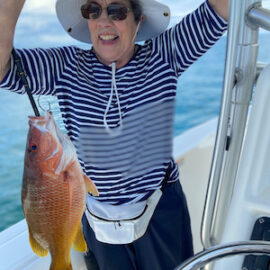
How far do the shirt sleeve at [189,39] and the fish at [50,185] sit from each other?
68 cm

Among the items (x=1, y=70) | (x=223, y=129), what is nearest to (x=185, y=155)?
(x=223, y=129)

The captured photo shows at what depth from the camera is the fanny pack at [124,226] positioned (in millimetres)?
1181

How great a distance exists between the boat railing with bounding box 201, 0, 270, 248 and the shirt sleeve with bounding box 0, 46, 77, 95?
47cm

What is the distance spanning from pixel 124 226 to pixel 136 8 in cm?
73

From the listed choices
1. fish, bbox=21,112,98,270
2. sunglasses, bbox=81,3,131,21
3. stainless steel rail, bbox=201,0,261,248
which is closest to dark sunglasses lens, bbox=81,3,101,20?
sunglasses, bbox=81,3,131,21

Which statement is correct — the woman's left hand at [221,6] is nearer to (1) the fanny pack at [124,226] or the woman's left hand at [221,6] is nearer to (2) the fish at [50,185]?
(1) the fanny pack at [124,226]

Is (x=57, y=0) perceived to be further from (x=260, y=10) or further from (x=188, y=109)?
(x=188, y=109)

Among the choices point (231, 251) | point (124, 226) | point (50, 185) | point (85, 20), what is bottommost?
point (124, 226)

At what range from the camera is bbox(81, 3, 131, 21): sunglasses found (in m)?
0.98

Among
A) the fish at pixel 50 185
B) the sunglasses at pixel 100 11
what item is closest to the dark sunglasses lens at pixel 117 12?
the sunglasses at pixel 100 11

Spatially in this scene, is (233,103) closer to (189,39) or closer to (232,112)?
(232,112)

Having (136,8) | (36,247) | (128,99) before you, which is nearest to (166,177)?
(128,99)

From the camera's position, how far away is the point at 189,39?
1178 mm

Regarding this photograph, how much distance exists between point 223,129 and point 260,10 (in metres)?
0.35
